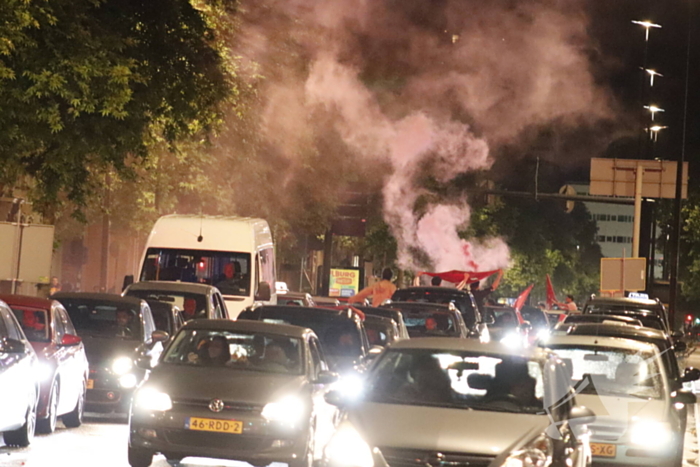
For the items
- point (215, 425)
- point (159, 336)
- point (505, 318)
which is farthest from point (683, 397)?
point (505, 318)

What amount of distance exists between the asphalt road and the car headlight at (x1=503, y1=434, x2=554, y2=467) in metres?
4.74

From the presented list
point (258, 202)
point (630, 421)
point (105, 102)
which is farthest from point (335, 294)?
point (630, 421)

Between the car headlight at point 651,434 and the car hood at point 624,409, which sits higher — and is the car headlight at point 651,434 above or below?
below

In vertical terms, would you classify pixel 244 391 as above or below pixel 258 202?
below

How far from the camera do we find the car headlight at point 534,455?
8.52 meters

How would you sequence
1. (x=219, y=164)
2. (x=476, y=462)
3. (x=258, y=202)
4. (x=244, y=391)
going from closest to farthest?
(x=476, y=462), (x=244, y=391), (x=219, y=164), (x=258, y=202)

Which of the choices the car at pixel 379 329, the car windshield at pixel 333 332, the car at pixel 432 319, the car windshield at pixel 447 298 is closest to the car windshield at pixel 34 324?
the car windshield at pixel 333 332

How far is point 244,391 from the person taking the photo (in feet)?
39.6

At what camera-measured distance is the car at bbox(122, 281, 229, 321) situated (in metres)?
21.2

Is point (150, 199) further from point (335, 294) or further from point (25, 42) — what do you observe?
point (25, 42)

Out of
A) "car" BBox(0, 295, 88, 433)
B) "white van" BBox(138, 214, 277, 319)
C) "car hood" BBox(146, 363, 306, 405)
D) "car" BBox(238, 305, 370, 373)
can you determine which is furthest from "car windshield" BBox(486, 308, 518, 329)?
"car hood" BBox(146, 363, 306, 405)

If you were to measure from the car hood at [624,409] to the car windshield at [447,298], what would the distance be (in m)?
15.5

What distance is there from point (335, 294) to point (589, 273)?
103 meters

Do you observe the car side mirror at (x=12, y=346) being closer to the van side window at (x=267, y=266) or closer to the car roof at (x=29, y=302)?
the car roof at (x=29, y=302)
